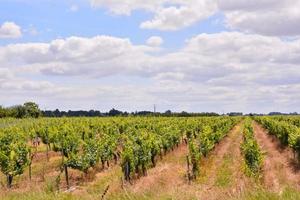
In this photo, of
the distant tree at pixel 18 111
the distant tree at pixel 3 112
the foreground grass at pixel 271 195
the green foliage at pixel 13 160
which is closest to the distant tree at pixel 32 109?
the distant tree at pixel 18 111

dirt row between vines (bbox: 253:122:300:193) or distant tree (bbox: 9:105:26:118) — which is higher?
distant tree (bbox: 9:105:26:118)

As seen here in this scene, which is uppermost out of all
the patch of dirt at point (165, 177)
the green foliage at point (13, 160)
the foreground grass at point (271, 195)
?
the foreground grass at point (271, 195)

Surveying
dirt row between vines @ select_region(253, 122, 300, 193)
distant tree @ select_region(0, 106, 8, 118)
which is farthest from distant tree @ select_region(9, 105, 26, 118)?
dirt row between vines @ select_region(253, 122, 300, 193)

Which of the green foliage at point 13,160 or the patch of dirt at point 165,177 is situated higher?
the green foliage at point 13,160

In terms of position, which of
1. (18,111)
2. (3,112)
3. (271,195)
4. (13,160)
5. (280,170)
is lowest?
(280,170)

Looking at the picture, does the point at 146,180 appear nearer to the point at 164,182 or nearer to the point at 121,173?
the point at 164,182

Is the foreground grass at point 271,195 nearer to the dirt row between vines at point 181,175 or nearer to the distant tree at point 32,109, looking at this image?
the dirt row between vines at point 181,175

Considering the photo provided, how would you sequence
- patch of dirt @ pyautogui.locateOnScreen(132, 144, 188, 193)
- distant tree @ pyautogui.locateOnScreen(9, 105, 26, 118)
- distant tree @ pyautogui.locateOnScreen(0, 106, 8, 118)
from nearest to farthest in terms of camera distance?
1. patch of dirt @ pyautogui.locateOnScreen(132, 144, 188, 193)
2. distant tree @ pyautogui.locateOnScreen(0, 106, 8, 118)
3. distant tree @ pyautogui.locateOnScreen(9, 105, 26, 118)

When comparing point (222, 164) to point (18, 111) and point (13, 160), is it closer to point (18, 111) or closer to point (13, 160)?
point (13, 160)

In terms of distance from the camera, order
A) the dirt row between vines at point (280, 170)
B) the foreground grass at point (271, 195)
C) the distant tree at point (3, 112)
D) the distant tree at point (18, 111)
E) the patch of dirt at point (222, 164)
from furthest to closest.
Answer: the distant tree at point (18, 111) < the distant tree at point (3, 112) < the patch of dirt at point (222, 164) < the dirt row between vines at point (280, 170) < the foreground grass at point (271, 195)

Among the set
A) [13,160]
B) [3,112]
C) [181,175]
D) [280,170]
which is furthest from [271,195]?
[3,112]

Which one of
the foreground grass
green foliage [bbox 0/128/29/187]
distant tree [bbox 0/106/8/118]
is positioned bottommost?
green foliage [bbox 0/128/29/187]

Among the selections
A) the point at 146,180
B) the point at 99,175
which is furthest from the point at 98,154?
the point at 146,180

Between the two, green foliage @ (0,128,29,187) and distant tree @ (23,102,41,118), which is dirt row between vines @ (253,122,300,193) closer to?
green foliage @ (0,128,29,187)
